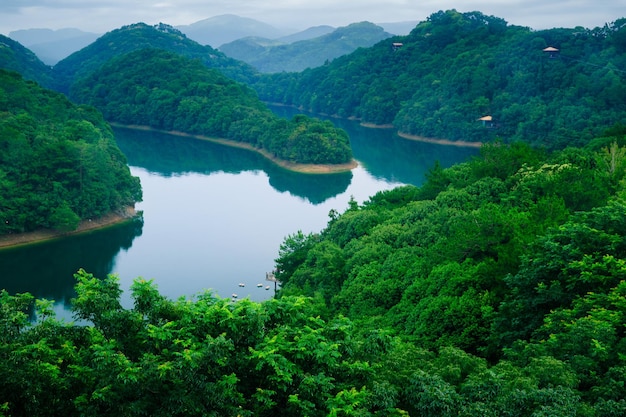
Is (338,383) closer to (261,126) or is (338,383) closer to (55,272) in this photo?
(55,272)

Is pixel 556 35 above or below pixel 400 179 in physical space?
above

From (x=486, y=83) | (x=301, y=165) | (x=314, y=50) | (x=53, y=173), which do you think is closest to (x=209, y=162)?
(x=301, y=165)

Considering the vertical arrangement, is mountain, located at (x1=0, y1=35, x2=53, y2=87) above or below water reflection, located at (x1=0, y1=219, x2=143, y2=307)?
above

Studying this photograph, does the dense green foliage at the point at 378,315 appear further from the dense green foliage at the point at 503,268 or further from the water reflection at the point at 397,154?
the water reflection at the point at 397,154

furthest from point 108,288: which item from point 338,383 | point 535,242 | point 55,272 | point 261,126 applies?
point 261,126

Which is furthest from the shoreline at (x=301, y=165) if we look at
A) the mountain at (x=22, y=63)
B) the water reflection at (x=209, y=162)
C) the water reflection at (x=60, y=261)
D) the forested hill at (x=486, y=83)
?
the mountain at (x=22, y=63)

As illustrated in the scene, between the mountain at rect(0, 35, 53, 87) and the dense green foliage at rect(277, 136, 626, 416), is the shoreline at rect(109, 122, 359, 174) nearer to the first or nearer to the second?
the dense green foliage at rect(277, 136, 626, 416)

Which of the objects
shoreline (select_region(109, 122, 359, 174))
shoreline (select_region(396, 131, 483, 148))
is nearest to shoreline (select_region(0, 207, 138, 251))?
shoreline (select_region(109, 122, 359, 174))
